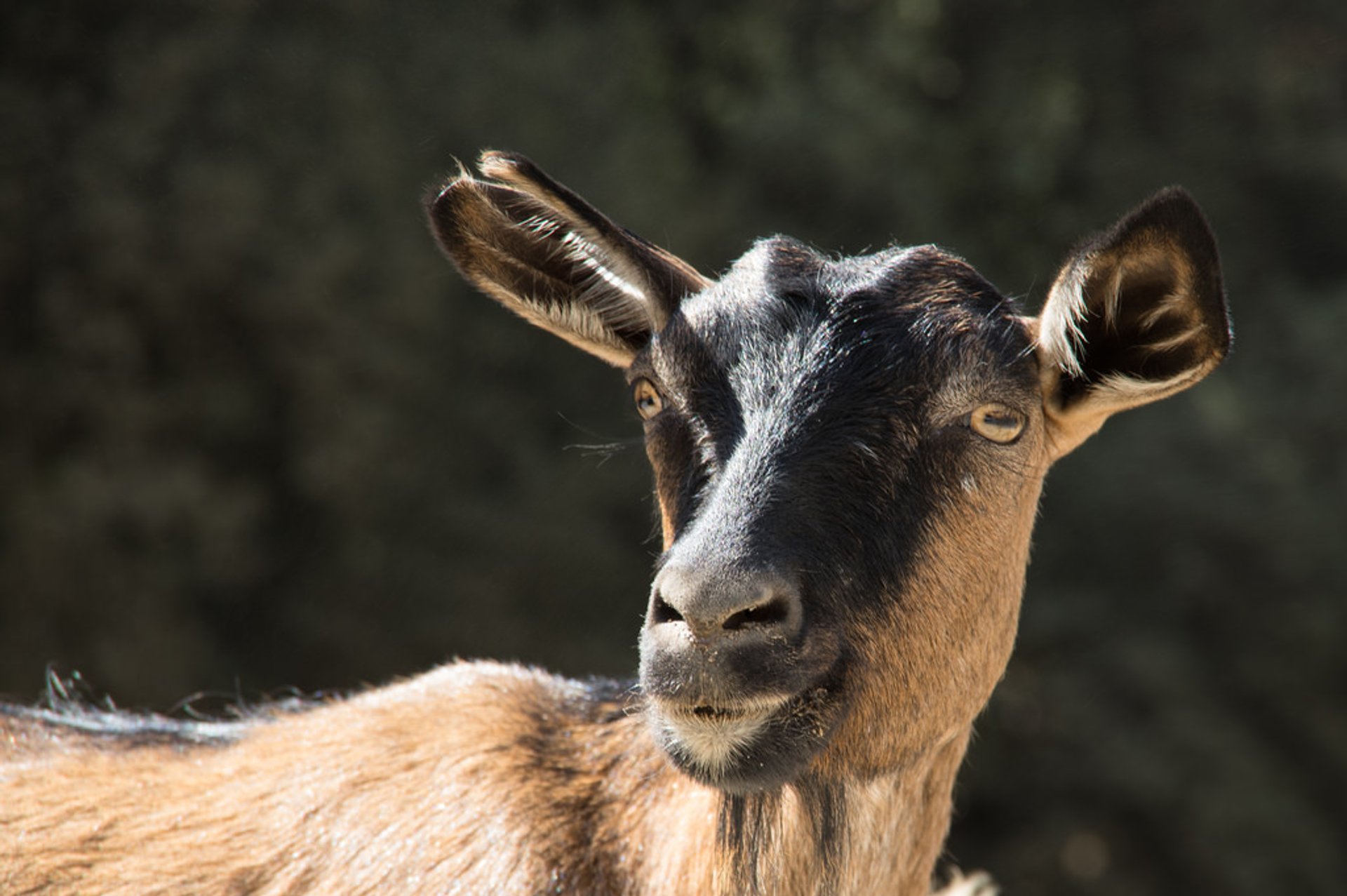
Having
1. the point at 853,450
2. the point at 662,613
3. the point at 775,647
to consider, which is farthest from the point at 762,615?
the point at 853,450

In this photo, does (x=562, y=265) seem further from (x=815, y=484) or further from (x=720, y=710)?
(x=720, y=710)

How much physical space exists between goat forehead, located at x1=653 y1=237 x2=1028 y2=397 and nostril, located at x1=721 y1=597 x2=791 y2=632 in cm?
76

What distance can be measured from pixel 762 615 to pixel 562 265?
71.9 inches

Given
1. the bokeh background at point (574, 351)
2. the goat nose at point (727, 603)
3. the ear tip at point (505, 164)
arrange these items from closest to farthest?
the goat nose at point (727, 603)
the ear tip at point (505, 164)
the bokeh background at point (574, 351)

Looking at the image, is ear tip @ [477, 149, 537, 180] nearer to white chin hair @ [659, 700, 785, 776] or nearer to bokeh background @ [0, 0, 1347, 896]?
white chin hair @ [659, 700, 785, 776]

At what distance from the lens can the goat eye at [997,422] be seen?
3908mm

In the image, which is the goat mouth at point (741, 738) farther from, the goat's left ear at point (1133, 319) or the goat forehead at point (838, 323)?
the goat's left ear at point (1133, 319)

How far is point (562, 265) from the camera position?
183 inches

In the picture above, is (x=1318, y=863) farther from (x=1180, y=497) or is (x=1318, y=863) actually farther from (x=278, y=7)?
(x=278, y=7)

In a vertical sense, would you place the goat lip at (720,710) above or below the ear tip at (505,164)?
below

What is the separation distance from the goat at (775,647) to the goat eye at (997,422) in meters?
0.01

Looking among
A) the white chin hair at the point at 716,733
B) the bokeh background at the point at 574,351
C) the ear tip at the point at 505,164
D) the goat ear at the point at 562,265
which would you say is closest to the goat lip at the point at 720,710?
the white chin hair at the point at 716,733

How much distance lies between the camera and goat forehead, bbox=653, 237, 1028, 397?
3.84m

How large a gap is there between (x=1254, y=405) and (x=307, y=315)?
7.62 meters
